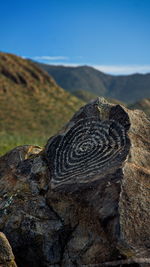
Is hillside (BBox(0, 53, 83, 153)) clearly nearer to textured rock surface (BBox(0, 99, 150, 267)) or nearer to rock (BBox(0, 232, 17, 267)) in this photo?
textured rock surface (BBox(0, 99, 150, 267))

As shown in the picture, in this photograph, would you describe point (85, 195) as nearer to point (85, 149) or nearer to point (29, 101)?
point (85, 149)

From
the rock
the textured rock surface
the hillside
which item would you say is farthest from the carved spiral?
the hillside

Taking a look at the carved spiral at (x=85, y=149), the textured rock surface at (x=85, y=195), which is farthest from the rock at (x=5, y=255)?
the carved spiral at (x=85, y=149)

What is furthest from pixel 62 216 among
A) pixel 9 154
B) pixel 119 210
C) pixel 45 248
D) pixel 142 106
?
pixel 142 106

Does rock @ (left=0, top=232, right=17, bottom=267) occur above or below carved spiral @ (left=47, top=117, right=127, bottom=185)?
below

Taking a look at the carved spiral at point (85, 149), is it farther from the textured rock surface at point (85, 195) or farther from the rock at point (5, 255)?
the rock at point (5, 255)

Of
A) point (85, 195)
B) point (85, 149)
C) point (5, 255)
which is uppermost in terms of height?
point (85, 149)

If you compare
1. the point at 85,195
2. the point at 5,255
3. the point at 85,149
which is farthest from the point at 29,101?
the point at 5,255
